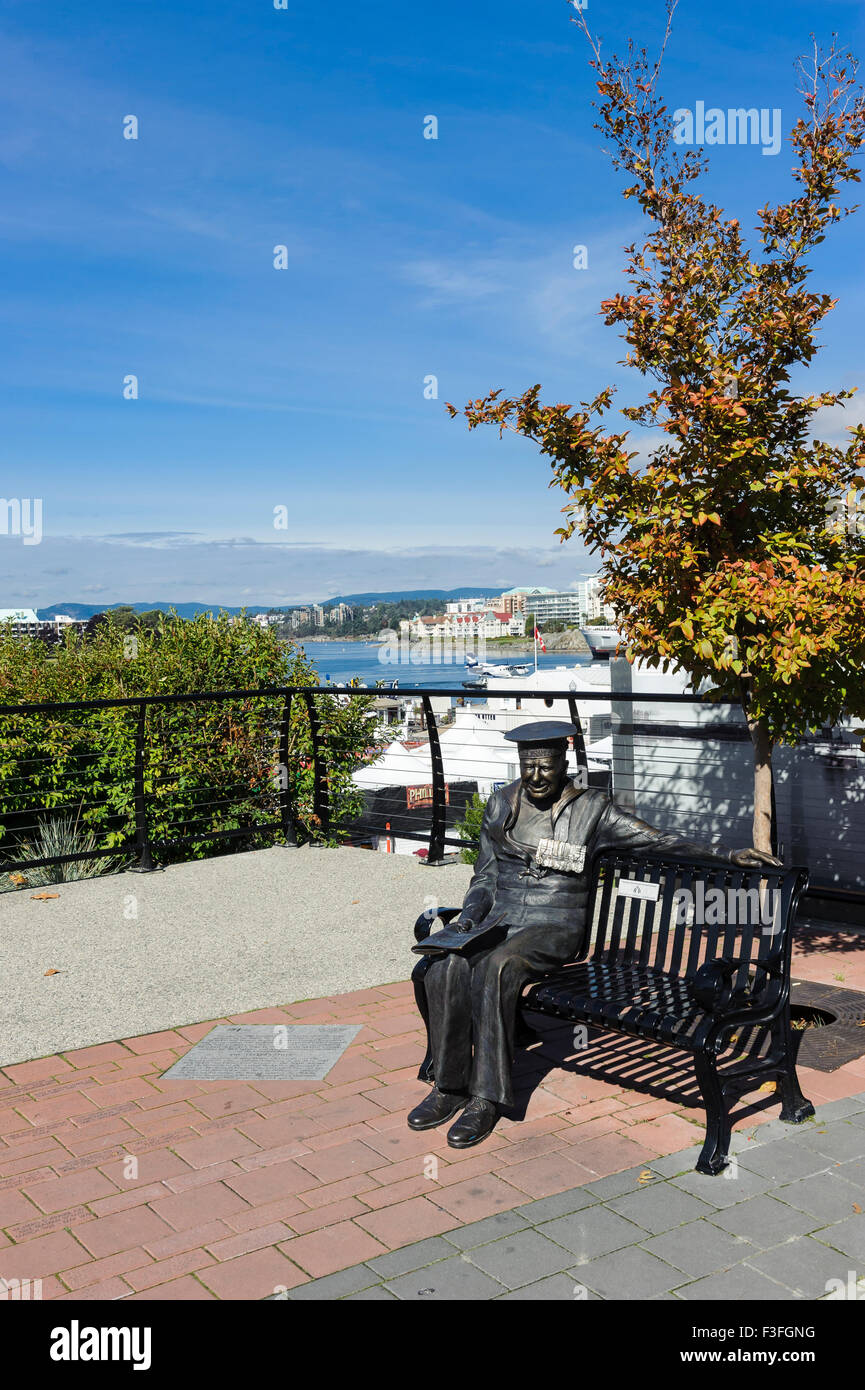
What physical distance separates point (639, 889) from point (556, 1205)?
1.46m

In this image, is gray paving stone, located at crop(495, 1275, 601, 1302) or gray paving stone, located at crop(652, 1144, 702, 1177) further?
gray paving stone, located at crop(652, 1144, 702, 1177)

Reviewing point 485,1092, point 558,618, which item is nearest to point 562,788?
point 485,1092

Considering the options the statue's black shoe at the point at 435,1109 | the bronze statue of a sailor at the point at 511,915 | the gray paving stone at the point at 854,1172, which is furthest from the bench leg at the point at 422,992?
the gray paving stone at the point at 854,1172

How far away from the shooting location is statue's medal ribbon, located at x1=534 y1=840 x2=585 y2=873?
4.79 m

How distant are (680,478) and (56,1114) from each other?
154 inches

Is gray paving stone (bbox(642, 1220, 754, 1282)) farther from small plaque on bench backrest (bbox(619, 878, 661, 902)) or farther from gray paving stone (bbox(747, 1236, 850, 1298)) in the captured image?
small plaque on bench backrest (bbox(619, 878, 661, 902))

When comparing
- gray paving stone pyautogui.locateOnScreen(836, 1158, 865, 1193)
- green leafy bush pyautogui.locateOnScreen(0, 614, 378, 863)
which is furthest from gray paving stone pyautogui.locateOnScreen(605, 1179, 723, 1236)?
green leafy bush pyautogui.locateOnScreen(0, 614, 378, 863)

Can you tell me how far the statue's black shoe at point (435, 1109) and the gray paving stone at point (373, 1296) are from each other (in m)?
1.15

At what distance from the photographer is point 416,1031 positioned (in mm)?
5477

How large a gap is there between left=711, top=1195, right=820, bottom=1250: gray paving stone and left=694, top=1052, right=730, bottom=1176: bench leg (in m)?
0.23

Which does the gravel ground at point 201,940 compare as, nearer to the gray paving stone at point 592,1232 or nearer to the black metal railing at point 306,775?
the black metal railing at point 306,775

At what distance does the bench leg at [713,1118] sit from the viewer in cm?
394

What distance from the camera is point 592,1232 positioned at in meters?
3.53
